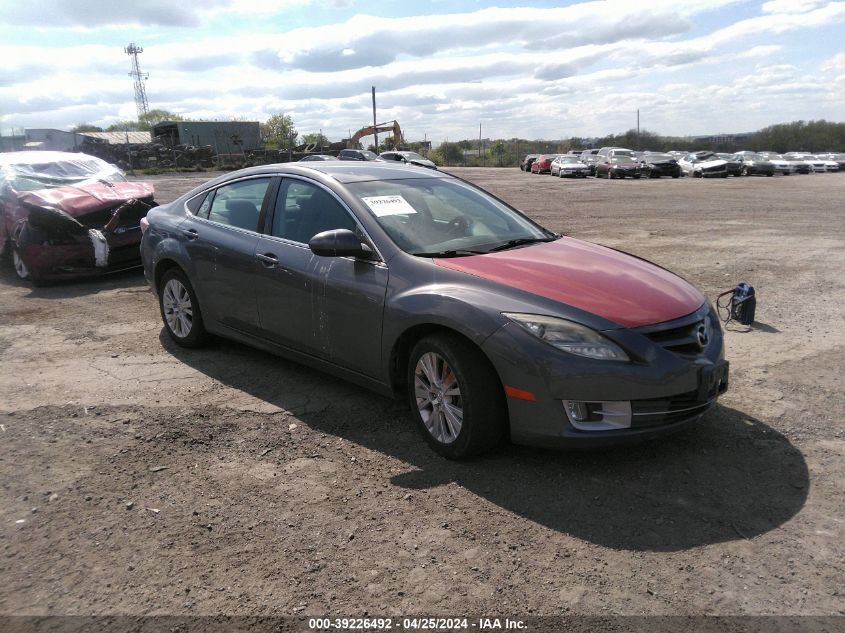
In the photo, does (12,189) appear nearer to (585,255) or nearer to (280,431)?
(280,431)

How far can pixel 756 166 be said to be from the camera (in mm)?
37906

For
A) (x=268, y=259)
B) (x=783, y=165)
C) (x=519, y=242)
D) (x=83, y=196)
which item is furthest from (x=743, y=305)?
(x=783, y=165)

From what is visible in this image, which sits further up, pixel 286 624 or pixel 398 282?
pixel 398 282

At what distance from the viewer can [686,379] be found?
139 inches

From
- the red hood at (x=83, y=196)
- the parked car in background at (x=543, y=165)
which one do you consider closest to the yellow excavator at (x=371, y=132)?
the parked car in background at (x=543, y=165)

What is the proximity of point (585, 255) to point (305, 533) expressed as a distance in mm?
2487

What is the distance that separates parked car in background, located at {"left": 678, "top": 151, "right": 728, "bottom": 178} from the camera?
36.0 m

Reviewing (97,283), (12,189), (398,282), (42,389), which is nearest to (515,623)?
(398,282)

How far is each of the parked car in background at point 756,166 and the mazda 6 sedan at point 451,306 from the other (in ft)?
125

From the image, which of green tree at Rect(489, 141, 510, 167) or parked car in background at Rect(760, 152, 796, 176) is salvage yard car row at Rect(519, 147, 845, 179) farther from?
green tree at Rect(489, 141, 510, 167)

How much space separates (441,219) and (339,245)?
80 cm

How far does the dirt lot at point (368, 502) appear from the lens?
8.96ft

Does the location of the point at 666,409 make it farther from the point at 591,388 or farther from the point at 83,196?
the point at 83,196

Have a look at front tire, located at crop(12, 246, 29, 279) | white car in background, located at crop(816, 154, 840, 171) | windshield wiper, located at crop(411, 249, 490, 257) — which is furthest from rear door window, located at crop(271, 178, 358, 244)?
white car in background, located at crop(816, 154, 840, 171)
